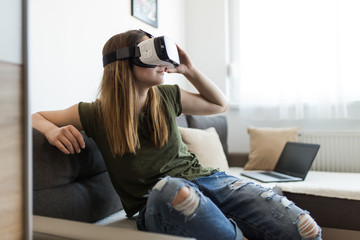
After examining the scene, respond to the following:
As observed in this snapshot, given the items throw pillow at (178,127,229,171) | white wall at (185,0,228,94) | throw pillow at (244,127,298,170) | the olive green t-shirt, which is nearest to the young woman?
the olive green t-shirt

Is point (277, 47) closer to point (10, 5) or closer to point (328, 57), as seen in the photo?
point (328, 57)

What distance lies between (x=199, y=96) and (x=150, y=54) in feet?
1.41

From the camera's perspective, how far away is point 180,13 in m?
2.95

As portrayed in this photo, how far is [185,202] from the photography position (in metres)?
0.81

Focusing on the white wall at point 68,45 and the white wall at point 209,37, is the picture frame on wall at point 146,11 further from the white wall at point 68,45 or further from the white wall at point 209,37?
the white wall at point 209,37

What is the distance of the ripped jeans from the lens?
32.2 inches

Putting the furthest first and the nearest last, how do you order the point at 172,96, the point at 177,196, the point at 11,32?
1. the point at 172,96
2. the point at 177,196
3. the point at 11,32

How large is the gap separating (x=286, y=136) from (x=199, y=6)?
1469 mm

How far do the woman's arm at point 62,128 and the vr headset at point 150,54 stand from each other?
247 mm

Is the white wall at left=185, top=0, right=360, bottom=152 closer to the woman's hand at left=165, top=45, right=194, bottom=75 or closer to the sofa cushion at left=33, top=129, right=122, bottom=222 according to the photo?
the woman's hand at left=165, top=45, right=194, bottom=75

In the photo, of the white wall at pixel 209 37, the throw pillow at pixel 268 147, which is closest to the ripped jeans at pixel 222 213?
the throw pillow at pixel 268 147

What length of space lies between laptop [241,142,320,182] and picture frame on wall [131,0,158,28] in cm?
130

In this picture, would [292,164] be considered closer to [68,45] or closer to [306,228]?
[306,228]

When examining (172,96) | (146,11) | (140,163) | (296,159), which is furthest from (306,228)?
(146,11)
